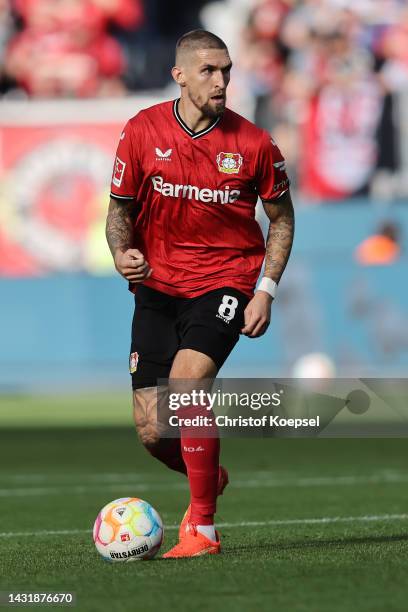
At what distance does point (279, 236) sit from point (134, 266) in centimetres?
82

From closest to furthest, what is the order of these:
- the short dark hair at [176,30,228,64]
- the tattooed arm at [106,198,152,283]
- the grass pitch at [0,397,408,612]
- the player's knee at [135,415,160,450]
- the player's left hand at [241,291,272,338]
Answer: the grass pitch at [0,397,408,612] → the tattooed arm at [106,198,152,283] → the player's left hand at [241,291,272,338] → the short dark hair at [176,30,228,64] → the player's knee at [135,415,160,450]

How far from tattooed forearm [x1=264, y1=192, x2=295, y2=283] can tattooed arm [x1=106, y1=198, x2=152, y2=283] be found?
0.65m

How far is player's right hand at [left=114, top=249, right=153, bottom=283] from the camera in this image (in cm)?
601

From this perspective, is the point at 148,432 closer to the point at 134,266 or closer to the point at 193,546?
the point at 193,546

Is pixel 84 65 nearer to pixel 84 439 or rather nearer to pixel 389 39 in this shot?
pixel 389 39

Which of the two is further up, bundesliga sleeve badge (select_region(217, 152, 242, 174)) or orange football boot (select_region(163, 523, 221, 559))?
bundesliga sleeve badge (select_region(217, 152, 242, 174))

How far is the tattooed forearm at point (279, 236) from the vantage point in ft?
21.1

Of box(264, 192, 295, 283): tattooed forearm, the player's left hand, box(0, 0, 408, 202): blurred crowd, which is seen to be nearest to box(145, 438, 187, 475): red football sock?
the player's left hand

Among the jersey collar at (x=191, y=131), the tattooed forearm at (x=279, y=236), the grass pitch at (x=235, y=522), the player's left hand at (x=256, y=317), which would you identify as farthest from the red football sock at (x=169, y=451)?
the jersey collar at (x=191, y=131)

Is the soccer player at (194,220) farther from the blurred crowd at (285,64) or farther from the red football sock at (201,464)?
the blurred crowd at (285,64)

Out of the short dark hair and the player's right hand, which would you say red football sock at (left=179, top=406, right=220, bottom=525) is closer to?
the player's right hand

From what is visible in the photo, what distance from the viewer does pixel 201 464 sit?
6.13m

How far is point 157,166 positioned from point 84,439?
24.0 feet

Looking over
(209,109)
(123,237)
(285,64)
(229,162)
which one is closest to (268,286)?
(229,162)
